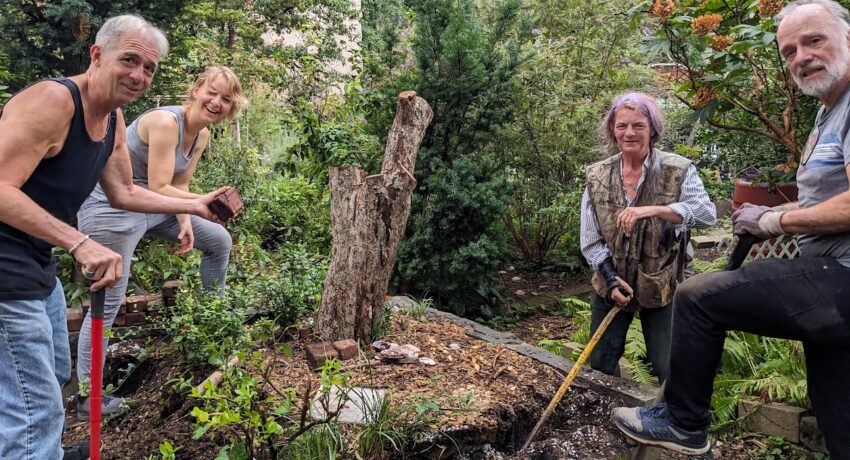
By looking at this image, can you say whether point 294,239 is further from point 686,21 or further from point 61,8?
point 686,21

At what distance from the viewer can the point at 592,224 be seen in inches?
147

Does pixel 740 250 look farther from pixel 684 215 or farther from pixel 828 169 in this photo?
pixel 684 215

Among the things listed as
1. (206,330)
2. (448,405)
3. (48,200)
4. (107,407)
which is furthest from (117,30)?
(448,405)

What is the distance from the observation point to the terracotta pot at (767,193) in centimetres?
422

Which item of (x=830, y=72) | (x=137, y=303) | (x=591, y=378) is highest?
(x=830, y=72)

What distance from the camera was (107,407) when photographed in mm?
3674

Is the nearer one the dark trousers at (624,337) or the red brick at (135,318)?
the dark trousers at (624,337)

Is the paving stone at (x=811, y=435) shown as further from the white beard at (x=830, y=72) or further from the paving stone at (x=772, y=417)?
the white beard at (x=830, y=72)

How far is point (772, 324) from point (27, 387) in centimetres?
273

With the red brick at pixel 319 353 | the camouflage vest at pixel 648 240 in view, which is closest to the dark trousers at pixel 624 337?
the camouflage vest at pixel 648 240

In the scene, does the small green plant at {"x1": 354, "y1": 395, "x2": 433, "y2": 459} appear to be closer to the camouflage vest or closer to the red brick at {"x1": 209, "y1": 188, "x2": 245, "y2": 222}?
the red brick at {"x1": 209, "y1": 188, "x2": 245, "y2": 222}

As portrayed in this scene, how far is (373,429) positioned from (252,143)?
8.02 metres

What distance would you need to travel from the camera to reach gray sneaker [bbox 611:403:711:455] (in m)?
2.75

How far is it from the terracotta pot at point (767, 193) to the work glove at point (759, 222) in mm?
1781
